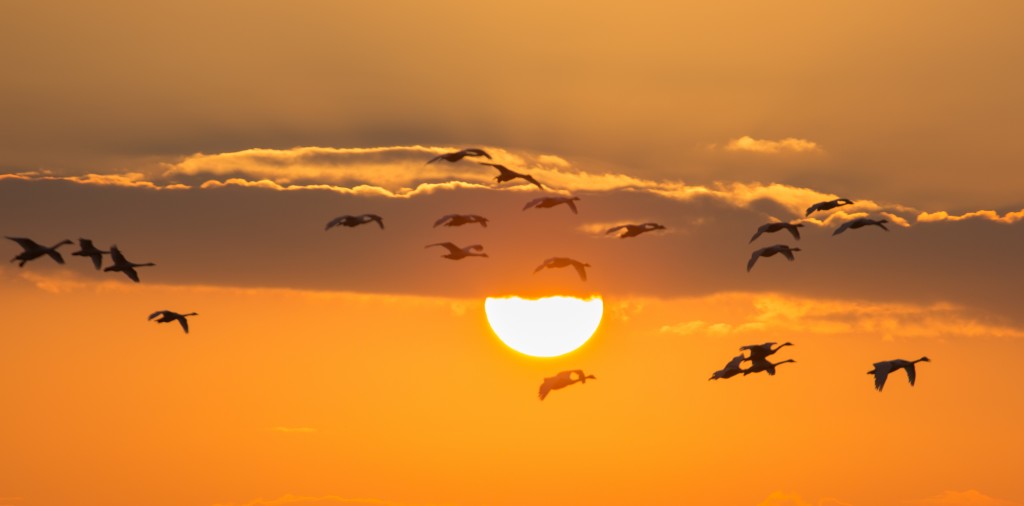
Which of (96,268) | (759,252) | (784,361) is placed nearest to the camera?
(96,268)

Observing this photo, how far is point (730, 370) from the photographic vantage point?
10425 cm

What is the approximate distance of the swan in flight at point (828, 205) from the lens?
4082 inches


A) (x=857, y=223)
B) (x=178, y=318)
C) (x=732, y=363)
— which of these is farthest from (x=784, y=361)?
(x=178, y=318)

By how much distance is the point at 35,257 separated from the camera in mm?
99438

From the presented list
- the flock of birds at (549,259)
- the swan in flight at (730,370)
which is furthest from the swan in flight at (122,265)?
the swan in flight at (730,370)

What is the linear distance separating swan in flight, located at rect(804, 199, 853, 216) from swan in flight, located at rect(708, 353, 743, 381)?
11.8 m

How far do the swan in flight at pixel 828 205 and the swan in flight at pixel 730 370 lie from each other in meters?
11.8

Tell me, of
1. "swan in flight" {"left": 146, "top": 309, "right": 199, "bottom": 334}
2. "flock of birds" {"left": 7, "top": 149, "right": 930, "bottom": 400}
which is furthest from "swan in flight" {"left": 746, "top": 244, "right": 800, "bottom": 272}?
"swan in flight" {"left": 146, "top": 309, "right": 199, "bottom": 334}

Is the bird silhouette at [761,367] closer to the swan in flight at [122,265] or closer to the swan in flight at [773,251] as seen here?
the swan in flight at [773,251]

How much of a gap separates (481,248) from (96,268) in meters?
27.9

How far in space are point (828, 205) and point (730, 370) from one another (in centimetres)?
1380

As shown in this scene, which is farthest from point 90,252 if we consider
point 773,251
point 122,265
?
point 773,251

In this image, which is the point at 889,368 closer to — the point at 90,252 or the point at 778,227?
the point at 778,227

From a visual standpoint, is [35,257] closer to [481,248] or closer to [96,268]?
[96,268]
